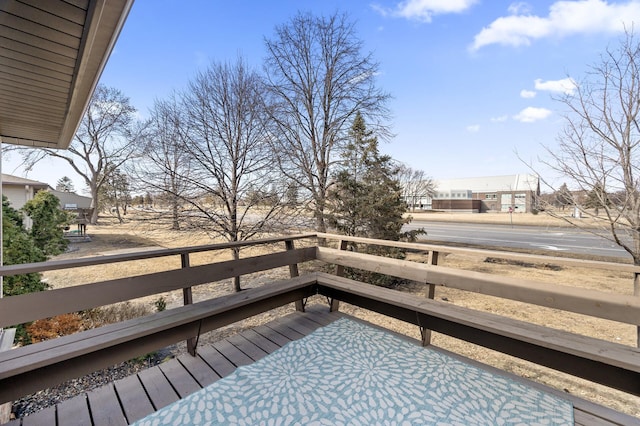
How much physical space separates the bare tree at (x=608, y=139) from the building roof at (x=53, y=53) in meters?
5.84

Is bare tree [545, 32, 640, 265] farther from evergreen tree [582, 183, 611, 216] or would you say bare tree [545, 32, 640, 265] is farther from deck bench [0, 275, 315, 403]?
deck bench [0, 275, 315, 403]

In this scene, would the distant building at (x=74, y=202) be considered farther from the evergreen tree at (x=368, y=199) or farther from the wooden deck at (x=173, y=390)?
the wooden deck at (x=173, y=390)

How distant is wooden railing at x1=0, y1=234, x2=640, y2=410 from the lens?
155cm

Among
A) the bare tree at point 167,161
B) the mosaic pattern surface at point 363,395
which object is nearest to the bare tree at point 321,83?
the bare tree at point 167,161

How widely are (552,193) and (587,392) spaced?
355 centimetres

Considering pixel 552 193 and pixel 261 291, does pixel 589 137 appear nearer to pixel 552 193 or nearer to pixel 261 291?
pixel 552 193

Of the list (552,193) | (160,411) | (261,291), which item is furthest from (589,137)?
(160,411)

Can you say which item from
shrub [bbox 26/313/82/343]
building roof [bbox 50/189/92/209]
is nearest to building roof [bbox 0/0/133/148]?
shrub [bbox 26/313/82/343]

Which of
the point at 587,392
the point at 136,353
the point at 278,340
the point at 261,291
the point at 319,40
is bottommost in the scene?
the point at 587,392

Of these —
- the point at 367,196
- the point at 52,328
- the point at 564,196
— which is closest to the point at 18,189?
the point at 52,328

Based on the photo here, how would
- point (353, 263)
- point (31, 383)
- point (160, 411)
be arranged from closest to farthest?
1. point (31, 383)
2. point (160, 411)
3. point (353, 263)

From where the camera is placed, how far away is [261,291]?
101 inches

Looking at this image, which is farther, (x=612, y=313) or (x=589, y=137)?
(x=589, y=137)

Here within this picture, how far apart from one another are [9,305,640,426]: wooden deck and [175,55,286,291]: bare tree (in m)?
4.15
